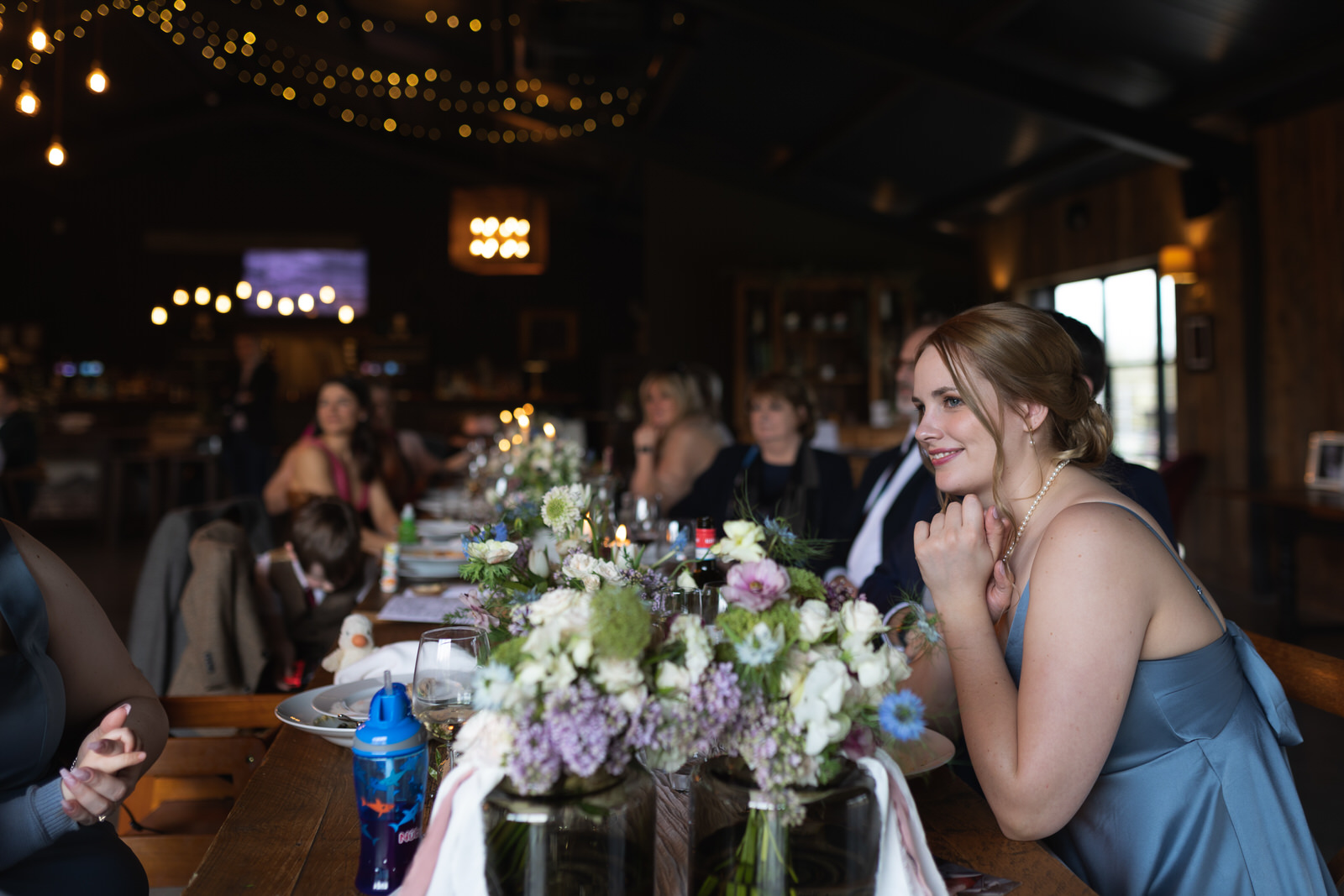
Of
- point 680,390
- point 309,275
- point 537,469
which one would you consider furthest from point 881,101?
point 309,275

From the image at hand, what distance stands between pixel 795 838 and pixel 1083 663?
1.65 ft

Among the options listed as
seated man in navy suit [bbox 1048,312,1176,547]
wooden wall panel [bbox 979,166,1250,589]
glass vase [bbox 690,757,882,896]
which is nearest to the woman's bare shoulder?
seated man in navy suit [bbox 1048,312,1176,547]

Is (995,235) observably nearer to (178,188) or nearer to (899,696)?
(899,696)

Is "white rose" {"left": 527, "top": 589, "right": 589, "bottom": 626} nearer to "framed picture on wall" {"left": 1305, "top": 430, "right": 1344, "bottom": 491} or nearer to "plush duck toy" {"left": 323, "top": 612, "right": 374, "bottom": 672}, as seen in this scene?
"plush duck toy" {"left": 323, "top": 612, "right": 374, "bottom": 672}

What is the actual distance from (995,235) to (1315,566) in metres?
4.72

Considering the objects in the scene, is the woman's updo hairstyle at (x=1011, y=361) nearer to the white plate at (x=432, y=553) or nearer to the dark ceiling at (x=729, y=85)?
the white plate at (x=432, y=553)

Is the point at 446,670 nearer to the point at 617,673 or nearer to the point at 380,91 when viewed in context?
the point at 617,673

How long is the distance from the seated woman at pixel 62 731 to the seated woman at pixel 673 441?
10.6ft

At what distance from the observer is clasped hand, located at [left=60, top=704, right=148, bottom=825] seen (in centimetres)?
121

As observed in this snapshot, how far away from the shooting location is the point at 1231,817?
1.24 m

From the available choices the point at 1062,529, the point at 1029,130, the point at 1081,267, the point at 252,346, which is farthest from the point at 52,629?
the point at 252,346

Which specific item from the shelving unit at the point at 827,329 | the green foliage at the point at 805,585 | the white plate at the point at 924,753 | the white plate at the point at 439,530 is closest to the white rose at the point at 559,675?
the green foliage at the point at 805,585

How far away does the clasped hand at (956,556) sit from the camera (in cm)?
119

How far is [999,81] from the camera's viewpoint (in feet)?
Result: 19.9
